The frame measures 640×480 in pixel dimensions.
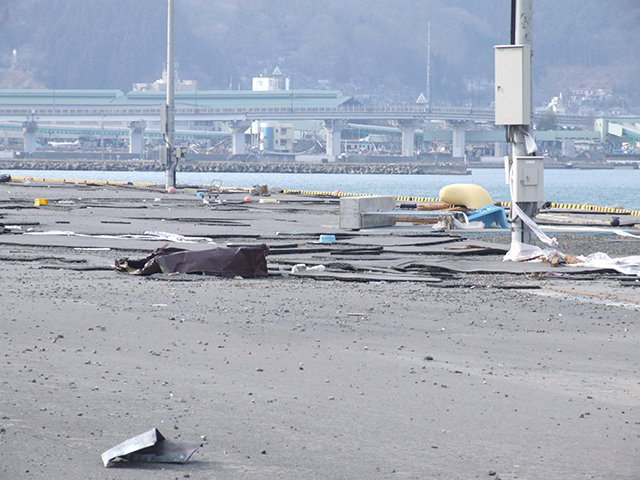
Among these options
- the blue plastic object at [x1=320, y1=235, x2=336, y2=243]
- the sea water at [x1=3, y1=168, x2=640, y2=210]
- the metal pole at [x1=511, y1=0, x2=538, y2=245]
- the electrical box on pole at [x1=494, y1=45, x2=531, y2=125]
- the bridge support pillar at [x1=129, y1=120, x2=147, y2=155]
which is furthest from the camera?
the bridge support pillar at [x1=129, y1=120, x2=147, y2=155]

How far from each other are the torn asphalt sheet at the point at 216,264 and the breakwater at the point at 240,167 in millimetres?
116764

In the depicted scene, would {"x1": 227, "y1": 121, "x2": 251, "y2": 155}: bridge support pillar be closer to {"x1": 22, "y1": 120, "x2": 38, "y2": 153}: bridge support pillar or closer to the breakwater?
the breakwater

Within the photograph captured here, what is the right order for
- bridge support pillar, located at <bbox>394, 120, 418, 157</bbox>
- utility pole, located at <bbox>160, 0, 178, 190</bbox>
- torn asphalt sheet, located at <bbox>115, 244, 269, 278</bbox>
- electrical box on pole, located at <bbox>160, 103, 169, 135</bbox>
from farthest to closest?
bridge support pillar, located at <bbox>394, 120, 418, 157</bbox> → electrical box on pole, located at <bbox>160, 103, 169, 135</bbox> → utility pole, located at <bbox>160, 0, 178, 190</bbox> → torn asphalt sheet, located at <bbox>115, 244, 269, 278</bbox>

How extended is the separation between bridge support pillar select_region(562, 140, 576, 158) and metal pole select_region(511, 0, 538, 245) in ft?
529

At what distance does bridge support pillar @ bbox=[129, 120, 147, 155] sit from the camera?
14588 cm

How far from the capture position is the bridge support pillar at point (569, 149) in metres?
168

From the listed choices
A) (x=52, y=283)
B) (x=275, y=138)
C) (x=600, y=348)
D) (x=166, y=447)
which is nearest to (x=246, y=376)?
(x=166, y=447)

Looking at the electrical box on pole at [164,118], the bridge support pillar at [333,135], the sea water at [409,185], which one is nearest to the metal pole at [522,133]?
the electrical box on pole at [164,118]

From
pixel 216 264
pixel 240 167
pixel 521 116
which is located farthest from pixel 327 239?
pixel 240 167

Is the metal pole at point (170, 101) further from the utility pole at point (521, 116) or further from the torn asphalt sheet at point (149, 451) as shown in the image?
the torn asphalt sheet at point (149, 451)

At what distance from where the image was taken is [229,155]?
154375 mm

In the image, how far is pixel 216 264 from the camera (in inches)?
413

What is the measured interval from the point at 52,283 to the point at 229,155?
146346 millimetres

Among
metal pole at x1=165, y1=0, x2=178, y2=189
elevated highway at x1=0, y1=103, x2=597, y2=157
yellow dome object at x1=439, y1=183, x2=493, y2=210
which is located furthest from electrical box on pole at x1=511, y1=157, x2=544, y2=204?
elevated highway at x1=0, y1=103, x2=597, y2=157
